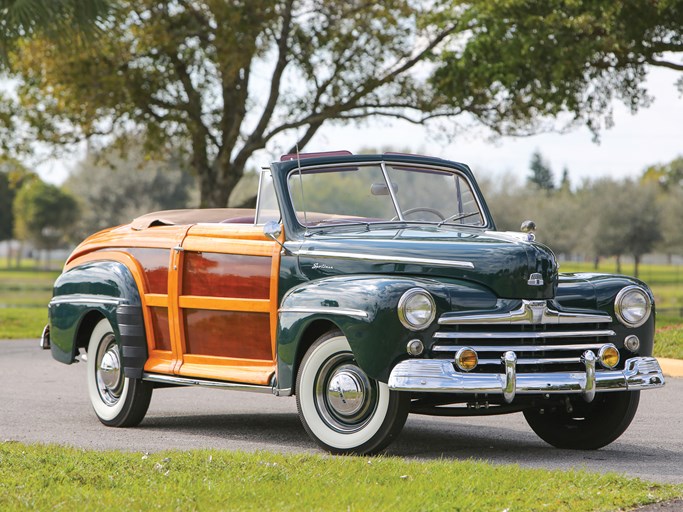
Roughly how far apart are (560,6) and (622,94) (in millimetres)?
3285

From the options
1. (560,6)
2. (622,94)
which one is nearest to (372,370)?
(560,6)

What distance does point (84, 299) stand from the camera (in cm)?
952

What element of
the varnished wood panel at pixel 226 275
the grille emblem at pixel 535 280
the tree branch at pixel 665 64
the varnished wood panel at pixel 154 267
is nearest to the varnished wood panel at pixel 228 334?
the varnished wood panel at pixel 226 275

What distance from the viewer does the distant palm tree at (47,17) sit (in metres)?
19.1

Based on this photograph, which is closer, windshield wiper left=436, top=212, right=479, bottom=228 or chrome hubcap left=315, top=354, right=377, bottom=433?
chrome hubcap left=315, top=354, right=377, bottom=433

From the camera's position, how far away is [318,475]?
6203 mm

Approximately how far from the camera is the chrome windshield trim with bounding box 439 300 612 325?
6.98 m

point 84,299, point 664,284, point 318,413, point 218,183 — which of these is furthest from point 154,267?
point 664,284

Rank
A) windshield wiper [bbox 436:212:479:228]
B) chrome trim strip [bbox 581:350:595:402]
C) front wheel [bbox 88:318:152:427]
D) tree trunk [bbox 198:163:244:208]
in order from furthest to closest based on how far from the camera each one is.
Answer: tree trunk [bbox 198:163:244:208]
front wheel [bbox 88:318:152:427]
windshield wiper [bbox 436:212:479:228]
chrome trim strip [bbox 581:350:595:402]

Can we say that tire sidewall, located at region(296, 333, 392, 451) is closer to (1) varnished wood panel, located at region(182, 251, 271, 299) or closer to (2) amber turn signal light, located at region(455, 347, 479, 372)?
(2) amber turn signal light, located at region(455, 347, 479, 372)

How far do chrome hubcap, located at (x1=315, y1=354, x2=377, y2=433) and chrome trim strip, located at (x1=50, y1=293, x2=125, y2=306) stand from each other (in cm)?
242

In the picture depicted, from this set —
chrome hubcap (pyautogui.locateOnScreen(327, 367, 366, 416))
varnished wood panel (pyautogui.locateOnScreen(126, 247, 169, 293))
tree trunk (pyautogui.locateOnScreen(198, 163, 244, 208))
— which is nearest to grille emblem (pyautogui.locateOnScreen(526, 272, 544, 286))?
chrome hubcap (pyautogui.locateOnScreen(327, 367, 366, 416))

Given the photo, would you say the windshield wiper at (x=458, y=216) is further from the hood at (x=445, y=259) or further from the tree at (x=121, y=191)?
the tree at (x=121, y=191)

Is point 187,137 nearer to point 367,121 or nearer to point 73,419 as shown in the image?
point 367,121
